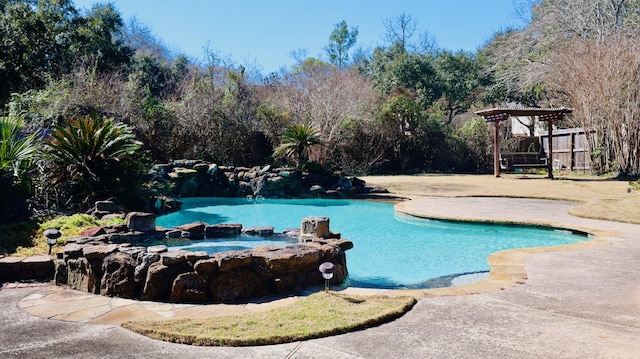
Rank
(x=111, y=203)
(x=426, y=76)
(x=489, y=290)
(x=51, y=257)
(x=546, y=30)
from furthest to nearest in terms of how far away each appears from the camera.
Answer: (x=426, y=76) < (x=546, y=30) < (x=111, y=203) < (x=51, y=257) < (x=489, y=290)

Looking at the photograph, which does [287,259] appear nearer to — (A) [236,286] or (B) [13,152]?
(A) [236,286]

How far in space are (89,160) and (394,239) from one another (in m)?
5.54

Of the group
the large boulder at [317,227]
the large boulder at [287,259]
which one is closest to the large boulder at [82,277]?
the large boulder at [287,259]

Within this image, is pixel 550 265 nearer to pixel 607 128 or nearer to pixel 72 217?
pixel 72 217

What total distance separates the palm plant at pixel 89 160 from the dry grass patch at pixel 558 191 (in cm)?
824

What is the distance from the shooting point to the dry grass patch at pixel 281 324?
3049mm

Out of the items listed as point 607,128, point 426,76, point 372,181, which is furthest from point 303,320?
point 426,76

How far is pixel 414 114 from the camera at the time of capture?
2192 cm

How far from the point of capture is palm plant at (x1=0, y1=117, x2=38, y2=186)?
265 inches

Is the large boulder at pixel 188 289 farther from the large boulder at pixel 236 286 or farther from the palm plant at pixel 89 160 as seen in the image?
the palm plant at pixel 89 160

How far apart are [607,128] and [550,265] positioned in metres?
14.6

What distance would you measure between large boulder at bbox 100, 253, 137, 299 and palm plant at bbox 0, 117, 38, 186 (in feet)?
11.4

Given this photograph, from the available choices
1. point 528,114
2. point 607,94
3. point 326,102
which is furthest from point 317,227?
point 326,102

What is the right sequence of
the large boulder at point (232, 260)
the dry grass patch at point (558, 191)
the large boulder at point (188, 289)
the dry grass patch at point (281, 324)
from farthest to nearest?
the dry grass patch at point (558, 191) → the large boulder at point (232, 260) → the large boulder at point (188, 289) → the dry grass patch at point (281, 324)
